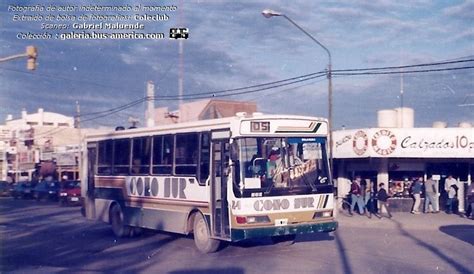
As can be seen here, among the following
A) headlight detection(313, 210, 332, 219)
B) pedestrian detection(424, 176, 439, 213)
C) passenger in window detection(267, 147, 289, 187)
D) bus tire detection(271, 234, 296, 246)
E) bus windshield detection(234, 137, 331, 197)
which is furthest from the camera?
pedestrian detection(424, 176, 439, 213)

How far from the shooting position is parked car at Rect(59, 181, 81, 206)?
39094mm

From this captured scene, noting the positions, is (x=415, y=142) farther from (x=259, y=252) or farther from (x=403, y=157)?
(x=259, y=252)

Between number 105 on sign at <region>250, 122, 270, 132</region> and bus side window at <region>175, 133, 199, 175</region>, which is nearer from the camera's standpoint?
number 105 on sign at <region>250, 122, 270, 132</region>

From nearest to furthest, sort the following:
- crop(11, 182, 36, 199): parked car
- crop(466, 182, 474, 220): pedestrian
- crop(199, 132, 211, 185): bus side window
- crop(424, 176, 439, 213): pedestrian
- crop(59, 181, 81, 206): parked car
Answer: crop(199, 132, 211, 185): bus side window
crop(466, 182, 474, 220): pedestrian
crop(424, 176, 439, 213): pedestrian
crop(59, 181, 81, 206): parked car
crop(11, 182, 36, 199): parked car

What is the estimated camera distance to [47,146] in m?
76.1

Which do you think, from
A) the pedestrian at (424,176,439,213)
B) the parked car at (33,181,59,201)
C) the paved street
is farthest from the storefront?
the parked car at (33,181,59,201)

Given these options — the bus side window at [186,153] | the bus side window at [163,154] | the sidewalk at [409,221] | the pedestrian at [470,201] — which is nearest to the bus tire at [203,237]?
the bus side window at [186,153]

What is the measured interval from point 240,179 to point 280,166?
3.69 feet

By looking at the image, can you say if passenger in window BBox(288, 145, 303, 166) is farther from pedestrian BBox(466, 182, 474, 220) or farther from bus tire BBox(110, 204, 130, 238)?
pedestrian BBox(466, 182, 474, 220)

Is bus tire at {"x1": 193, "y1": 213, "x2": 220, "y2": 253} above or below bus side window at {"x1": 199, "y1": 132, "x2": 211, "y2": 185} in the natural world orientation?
below

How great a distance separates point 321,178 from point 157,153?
500 centimetres

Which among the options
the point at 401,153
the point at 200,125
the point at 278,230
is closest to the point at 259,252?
the point at 278,230

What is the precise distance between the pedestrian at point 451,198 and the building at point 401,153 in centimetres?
68

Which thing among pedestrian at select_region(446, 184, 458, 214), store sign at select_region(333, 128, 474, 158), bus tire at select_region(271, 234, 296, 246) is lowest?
bus tire at select_region(271, 234, 296, 246)
